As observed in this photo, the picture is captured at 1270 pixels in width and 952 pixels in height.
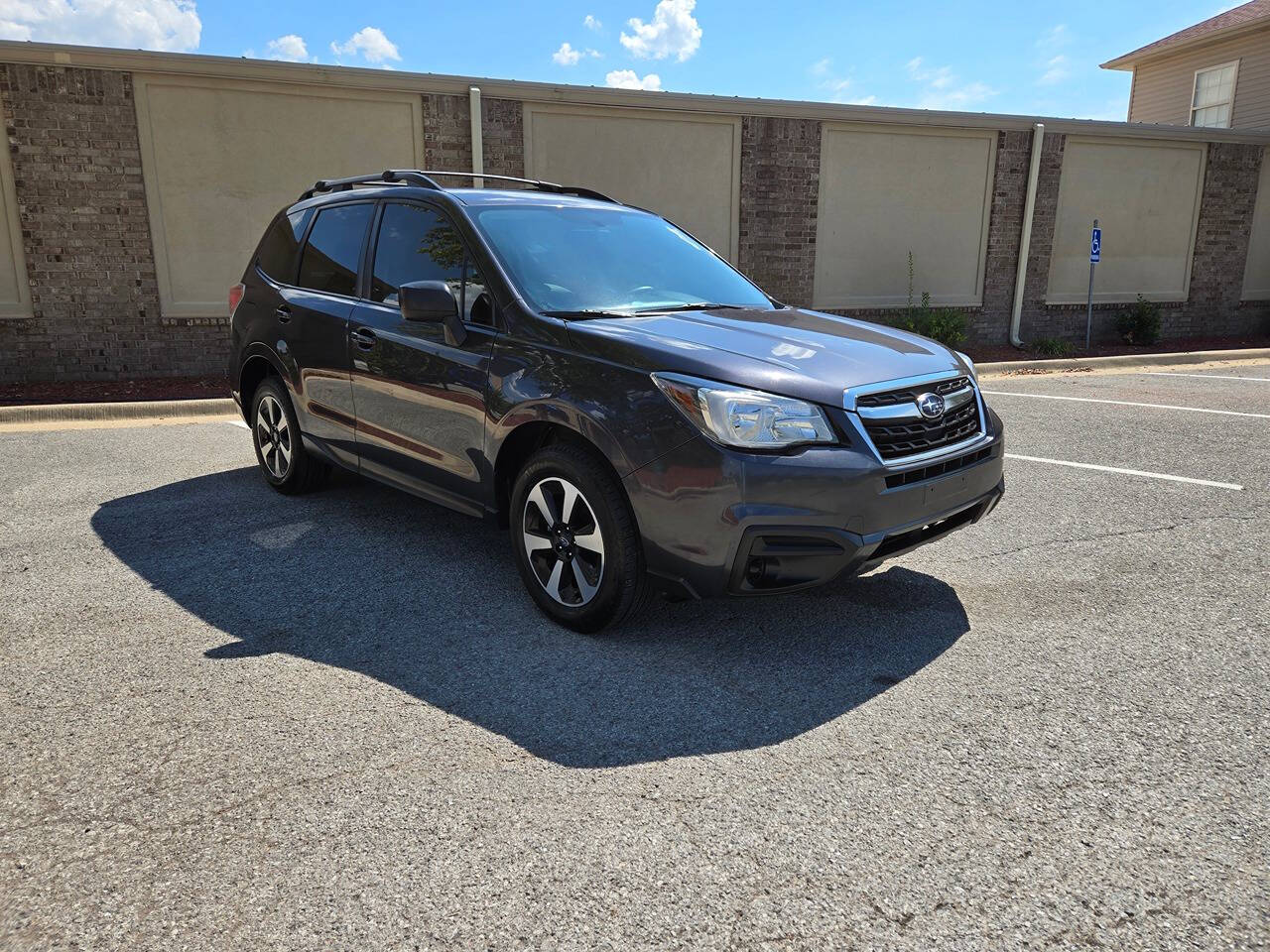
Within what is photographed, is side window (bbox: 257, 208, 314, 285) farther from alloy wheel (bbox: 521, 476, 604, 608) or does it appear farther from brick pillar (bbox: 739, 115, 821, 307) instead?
brick pillar (bbox: 739, 115, 821, 307)

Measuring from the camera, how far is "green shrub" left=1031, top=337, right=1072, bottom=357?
15328 millimetres

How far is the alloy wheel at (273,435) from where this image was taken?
5.84m

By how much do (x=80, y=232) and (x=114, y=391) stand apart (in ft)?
6.51

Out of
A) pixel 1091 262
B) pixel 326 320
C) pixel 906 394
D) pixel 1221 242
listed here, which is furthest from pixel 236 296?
pixel 1221 242

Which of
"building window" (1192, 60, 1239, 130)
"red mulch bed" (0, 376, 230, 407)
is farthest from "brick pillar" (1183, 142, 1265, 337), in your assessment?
"red mulch bed" (0, 376, 230, 407)

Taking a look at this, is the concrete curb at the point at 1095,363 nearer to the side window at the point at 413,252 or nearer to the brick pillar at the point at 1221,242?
the brick pillar at the point at 1221,242

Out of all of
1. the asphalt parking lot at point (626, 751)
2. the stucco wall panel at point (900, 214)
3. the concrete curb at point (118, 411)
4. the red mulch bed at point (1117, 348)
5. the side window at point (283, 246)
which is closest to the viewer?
the asphalt parking lot at point (626, 751)

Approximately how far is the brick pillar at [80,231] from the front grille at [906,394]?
1049 centimetres

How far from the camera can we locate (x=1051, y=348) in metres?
15.4

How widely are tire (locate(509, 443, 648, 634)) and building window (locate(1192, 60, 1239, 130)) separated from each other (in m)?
24.1

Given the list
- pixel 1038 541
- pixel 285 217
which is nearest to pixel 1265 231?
pixel 1038 541

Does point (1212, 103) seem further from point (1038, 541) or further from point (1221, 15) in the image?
point (1038, 541)

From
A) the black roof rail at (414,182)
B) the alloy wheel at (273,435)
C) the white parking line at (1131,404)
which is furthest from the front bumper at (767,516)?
the white parking line at (1131,404)

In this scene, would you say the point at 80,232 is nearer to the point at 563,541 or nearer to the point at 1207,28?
the point at 563,541
